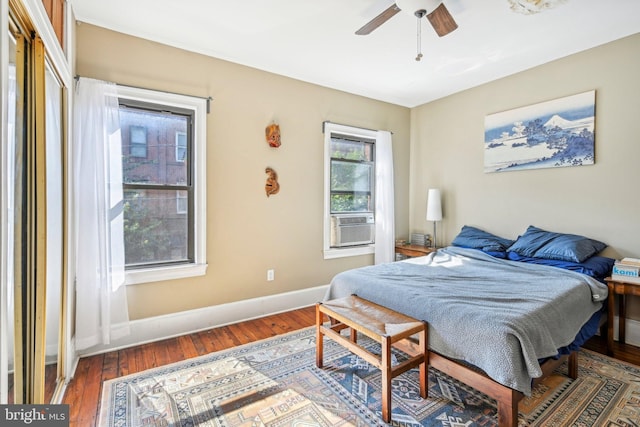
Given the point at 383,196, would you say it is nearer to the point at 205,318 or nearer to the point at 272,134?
the point at 272,134

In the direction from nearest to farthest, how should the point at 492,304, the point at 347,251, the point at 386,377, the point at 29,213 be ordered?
1. the point at 29,213
2. the point at 386,377
3. the point at 492,304
4. the point at 347,251

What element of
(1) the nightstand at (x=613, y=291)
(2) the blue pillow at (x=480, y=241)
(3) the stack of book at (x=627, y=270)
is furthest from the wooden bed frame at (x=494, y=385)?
(2) the blue pillow at (x=480, y=241)

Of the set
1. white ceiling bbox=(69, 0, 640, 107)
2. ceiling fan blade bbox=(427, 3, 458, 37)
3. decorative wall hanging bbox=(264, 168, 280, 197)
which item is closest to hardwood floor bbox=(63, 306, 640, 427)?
decorative wall hanging bbox=(264, 168, 280, 197)

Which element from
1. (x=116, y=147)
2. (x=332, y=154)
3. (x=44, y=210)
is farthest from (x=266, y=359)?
(x=332, y=154)

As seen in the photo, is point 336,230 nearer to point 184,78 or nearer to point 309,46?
point 309,46

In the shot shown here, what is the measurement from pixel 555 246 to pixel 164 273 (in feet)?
11.3

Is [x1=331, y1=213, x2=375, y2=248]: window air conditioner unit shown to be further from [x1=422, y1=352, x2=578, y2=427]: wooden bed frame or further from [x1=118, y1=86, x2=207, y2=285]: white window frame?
[x1=422, y1=352, x2=578, y2=427]: wooden bed frame

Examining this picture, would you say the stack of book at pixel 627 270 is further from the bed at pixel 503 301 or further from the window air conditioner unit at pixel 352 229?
the window air conditioner unit at pixel 352 229

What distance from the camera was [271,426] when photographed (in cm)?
169

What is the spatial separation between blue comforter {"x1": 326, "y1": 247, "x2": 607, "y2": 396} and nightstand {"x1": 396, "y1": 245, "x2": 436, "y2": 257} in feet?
3.02

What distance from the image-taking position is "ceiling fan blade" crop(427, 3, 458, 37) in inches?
78.9

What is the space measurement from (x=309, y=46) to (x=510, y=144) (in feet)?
7.74

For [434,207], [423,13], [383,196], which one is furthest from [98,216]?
[434,207]

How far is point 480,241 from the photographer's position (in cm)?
334
